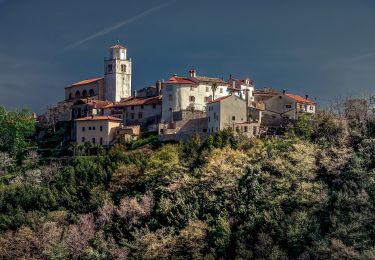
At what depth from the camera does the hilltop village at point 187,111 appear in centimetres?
8794

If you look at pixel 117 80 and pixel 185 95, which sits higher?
pixel 117 80

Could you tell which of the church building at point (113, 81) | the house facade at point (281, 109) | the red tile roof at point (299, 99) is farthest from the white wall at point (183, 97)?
the church building at point (113, 81)

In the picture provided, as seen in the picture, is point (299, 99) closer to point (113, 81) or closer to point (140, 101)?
point (140, 101)

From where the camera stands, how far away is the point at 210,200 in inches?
2800

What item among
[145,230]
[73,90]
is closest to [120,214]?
[145,230]

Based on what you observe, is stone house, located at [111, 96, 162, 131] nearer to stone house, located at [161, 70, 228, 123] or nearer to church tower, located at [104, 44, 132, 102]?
stone house, located at [161, 70, 228, 123]

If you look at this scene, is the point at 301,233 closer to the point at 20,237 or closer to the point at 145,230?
the point at 145,230

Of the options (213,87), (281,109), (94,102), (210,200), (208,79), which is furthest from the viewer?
(94,102)

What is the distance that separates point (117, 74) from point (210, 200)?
4451 cm

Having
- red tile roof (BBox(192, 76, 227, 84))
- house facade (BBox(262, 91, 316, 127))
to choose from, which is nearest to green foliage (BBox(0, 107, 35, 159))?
red tile roof (BBox(192, 76, 227, 84))

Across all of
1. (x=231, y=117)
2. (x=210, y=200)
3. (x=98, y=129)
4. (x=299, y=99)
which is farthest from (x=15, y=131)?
(x=210, y=200)

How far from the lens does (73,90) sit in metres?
117

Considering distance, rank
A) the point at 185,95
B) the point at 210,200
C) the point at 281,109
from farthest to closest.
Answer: the point at 185,95 < the point at 281,109 < the point at 210,200

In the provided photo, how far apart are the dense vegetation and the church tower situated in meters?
23.5
